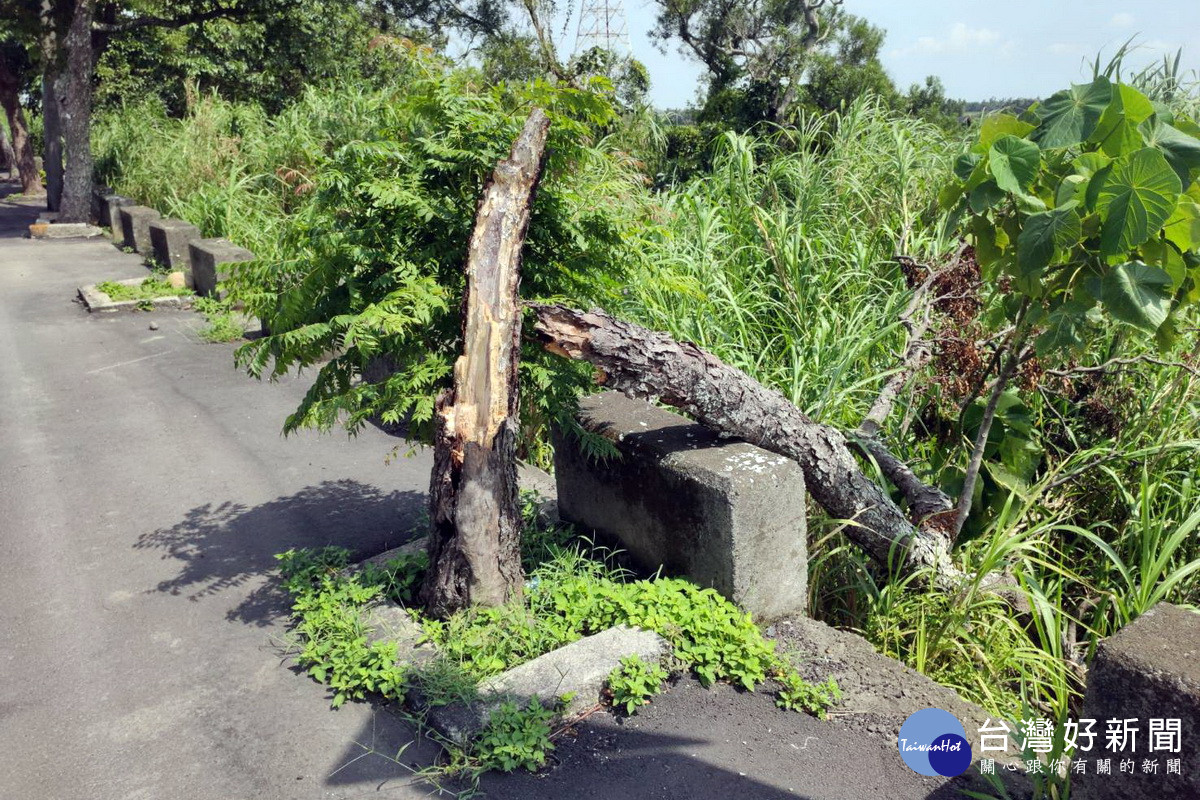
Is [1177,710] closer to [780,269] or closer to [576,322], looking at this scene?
[576,322]

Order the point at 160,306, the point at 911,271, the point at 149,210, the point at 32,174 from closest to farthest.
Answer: the point at 911,271 → the point at 160,306 → the point at 149,210 → the point at 32,174

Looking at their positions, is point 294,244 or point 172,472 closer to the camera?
point 294,244

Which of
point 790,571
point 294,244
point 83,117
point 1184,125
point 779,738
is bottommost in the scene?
point 779,738

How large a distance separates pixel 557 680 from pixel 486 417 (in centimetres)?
101

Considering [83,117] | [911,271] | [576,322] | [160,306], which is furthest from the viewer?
[83,117]

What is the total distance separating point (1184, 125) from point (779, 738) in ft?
8.27

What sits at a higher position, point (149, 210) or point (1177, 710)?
point (149, 210)

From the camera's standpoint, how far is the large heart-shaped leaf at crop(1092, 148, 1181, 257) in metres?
2.63

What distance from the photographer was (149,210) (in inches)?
509

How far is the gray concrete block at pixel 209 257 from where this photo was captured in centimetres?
936

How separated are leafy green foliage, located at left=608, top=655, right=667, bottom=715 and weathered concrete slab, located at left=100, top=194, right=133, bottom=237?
12925mm

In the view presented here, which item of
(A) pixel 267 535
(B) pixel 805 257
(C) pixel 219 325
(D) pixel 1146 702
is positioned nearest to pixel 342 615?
(A) pixel 267 535

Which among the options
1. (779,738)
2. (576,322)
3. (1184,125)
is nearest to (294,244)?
(576,322)

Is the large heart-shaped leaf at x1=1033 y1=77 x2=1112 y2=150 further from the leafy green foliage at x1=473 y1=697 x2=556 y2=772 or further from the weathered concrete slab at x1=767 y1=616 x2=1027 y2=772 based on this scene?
the leafy green foliage at x1=473 y1=697 x2=556 y2=772
